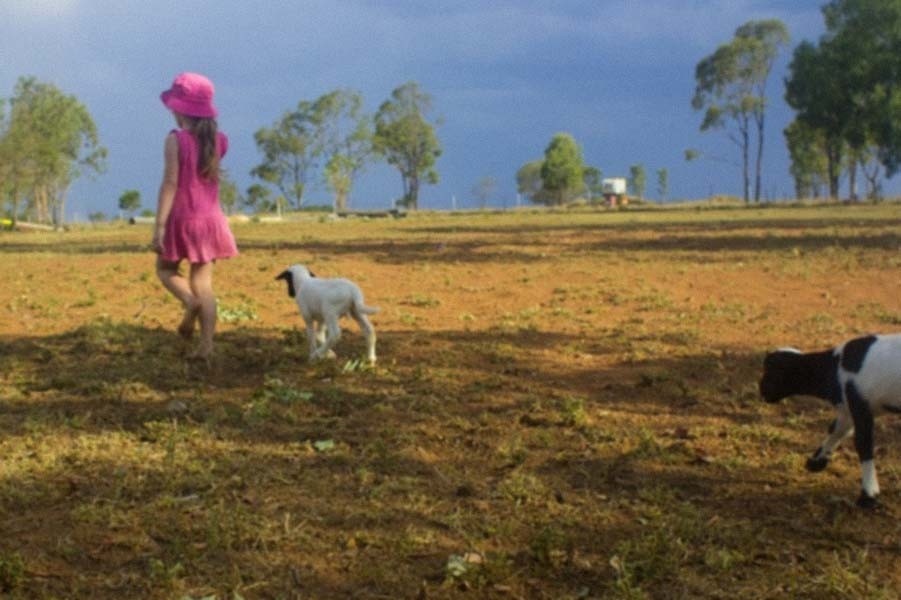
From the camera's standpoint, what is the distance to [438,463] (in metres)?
4.32

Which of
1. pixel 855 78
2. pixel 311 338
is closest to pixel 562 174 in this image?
pixel 855 78

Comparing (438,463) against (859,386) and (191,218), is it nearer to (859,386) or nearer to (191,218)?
(859,386)

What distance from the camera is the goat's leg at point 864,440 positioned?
3559 millimetres

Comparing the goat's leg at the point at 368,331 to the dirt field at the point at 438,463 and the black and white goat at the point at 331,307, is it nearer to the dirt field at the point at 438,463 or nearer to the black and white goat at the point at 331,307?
the black and white goat at the point at 331,307

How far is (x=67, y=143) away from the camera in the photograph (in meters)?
62.1

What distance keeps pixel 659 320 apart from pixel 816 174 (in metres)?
81.2

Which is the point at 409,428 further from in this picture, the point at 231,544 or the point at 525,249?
the point at 525,249

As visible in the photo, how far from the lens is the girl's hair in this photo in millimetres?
6137

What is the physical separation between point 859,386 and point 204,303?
441cm

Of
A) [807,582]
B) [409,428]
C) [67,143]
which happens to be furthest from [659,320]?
[67,143]

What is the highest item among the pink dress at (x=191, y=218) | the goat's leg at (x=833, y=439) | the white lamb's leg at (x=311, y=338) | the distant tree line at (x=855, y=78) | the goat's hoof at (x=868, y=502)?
the distant tree line at (x=855, y=78)

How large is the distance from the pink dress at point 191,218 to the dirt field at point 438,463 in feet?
2.84

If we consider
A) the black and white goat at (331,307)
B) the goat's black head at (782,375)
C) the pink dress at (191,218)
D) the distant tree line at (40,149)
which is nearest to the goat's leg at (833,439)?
the goat's black head at (782,375)

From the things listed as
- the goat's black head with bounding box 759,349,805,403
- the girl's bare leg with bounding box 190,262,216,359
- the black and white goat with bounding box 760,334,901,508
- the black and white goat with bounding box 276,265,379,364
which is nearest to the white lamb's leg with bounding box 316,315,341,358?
the black and white goat with bounding box 276,265,379,364
